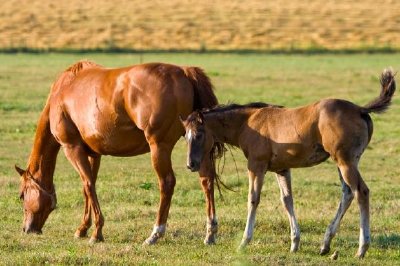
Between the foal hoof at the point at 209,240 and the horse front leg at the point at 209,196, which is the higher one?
the horse front leg at the point at 209,196

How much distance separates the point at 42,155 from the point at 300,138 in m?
3.50

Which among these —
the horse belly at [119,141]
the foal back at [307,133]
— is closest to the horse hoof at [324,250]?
the foal back at [307,133]

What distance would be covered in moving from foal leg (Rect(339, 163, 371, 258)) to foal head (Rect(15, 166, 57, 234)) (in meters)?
3.85

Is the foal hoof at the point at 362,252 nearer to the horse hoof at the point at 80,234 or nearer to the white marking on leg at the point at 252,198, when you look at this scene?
the white marking on leg at the point at 252,198

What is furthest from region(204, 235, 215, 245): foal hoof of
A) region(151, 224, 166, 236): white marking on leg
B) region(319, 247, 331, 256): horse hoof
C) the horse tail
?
the horse tail

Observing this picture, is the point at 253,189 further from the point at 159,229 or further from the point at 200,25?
the point at 200,25

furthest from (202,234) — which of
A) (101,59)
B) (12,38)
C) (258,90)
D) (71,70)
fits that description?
(12,38)

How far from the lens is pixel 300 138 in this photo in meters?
10.8

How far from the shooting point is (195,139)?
36.2ft

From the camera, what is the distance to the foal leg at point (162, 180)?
11688mm

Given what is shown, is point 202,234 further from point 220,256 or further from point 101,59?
point 101,59

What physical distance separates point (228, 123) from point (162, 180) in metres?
1.02

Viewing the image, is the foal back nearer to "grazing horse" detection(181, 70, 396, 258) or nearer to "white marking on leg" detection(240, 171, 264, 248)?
"grazing horse" detection(181, 70, 396, 258)

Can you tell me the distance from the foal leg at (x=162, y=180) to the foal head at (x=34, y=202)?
1.58 m
